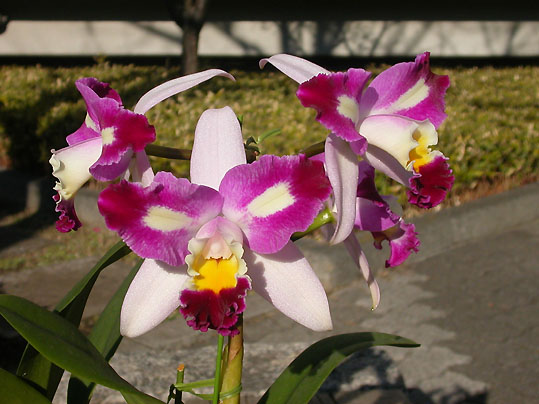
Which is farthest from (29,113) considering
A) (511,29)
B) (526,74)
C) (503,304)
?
(511,29)

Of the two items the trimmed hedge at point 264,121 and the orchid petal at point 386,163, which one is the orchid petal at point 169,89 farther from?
the trimmed hedge at point 264,121

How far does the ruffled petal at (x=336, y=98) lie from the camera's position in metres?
Answer: 1.08

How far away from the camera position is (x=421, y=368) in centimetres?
355

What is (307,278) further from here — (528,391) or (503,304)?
(503,304)

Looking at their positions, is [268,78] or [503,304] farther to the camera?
[268,78]

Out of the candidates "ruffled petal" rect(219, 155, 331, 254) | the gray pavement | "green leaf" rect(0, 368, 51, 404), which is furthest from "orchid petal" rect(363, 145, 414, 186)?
the gray pavement

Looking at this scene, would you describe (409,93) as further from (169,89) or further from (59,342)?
(59,342)

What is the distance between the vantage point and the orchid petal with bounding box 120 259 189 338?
121cm

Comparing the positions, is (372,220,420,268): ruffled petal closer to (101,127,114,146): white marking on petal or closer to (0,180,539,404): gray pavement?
(101,127,114,146): white marking on petal

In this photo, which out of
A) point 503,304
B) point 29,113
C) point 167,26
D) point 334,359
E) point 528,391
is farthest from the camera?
point 167,26

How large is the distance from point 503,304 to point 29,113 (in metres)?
4.43

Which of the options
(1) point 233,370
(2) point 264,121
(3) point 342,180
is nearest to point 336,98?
(3) point 342,180

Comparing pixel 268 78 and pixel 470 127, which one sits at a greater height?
pixel 268 78

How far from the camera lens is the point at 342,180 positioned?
1.15 meters
